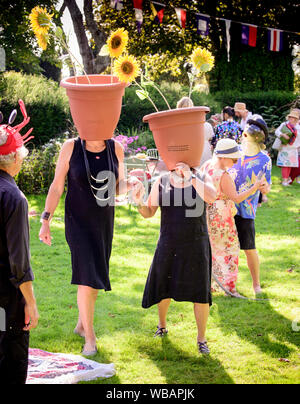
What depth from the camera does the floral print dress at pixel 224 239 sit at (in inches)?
194

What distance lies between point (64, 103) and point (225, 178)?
9.11 m

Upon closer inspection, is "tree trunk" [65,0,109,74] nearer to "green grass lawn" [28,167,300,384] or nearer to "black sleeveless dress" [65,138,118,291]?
"green grass lawn" [28,167,300,384]

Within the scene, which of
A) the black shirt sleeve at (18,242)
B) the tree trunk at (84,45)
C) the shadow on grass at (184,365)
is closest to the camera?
the black shirt sleeve at (18,242)

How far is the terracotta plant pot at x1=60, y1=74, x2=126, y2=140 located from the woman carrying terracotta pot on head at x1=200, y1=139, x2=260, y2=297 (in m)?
1.44

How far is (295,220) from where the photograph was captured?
342 inches

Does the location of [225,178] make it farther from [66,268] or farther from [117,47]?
[66,268]

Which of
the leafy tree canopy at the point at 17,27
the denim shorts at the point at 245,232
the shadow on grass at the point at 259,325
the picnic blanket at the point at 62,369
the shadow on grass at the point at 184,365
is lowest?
the shadow on grass at the point at 259,325

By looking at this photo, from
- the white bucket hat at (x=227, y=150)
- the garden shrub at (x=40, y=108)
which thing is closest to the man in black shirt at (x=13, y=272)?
the white bucket hat at (x=227, y=150)

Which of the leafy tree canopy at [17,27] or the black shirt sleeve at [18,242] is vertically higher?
the leafy tree canopy at [17,27]

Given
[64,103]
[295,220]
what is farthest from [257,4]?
[295,220]

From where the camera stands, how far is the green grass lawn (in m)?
3.54

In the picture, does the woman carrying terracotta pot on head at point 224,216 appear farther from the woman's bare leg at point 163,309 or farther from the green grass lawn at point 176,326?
the woman's bare leg at point 163,309

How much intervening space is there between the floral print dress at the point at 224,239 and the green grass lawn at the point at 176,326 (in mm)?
238

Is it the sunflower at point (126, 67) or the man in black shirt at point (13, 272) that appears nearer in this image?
the man in black shirt at point (13, 272)
